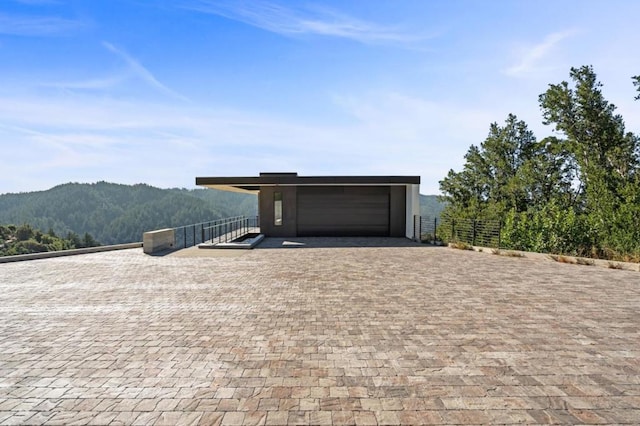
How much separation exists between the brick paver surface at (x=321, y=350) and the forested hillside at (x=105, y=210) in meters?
117

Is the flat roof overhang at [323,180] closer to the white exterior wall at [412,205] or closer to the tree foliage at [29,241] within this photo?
the white exterior wall at [412,205]

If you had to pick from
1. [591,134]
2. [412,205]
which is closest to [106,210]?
[412,205]

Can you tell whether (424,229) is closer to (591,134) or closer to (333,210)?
(333,210)

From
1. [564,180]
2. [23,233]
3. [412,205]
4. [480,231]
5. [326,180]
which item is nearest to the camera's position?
[480,231]

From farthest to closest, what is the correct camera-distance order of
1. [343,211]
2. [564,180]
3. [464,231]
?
1. [564,180]
2. [343,211]
3. [464,231]

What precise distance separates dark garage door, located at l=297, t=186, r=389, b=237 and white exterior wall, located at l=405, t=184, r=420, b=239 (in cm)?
110

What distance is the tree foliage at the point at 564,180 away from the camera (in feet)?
38.2

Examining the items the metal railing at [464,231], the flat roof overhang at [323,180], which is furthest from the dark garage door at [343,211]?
the metal railing at [464,231]

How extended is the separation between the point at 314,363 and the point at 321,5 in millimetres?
10507

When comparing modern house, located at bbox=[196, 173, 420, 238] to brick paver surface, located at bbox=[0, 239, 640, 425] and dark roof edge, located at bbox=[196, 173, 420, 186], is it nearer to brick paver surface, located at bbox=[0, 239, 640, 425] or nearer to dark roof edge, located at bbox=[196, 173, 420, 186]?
dark roof edge, located at bbox=[196, 173, 420, 186]

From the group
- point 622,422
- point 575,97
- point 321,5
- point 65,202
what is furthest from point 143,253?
point 65,202

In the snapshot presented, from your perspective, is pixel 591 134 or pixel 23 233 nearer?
pixel 591 134

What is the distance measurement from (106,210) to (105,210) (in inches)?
19.9

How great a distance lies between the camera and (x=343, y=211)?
17.5 m
